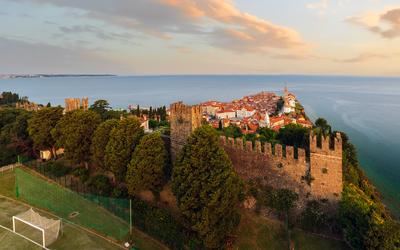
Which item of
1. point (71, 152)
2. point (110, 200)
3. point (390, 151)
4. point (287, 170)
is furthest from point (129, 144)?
point (390, 151)

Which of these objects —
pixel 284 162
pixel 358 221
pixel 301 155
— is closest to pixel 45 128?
pixel 284 162

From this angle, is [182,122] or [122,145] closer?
[182,122]

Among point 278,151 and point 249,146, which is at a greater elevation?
point 249,146

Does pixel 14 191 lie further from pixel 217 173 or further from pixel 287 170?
pixel 287 170

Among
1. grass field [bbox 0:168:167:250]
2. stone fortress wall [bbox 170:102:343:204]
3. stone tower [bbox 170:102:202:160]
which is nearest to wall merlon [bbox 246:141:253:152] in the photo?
stone fortress wall [bbox 170:102:343:204]

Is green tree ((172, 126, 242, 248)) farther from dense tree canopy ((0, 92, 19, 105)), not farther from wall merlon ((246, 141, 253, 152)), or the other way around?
dense tree canopy ((0, 92, 19, 105))

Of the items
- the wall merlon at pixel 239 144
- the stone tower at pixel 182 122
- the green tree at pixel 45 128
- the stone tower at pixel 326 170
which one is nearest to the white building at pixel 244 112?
the green tree at pixel 45 128

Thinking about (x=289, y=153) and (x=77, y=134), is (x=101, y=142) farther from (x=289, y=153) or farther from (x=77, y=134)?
(x=289, y=153)
